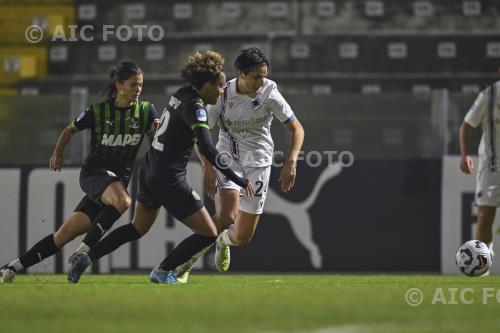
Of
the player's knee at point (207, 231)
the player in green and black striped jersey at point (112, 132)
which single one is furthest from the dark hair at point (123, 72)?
the player's knee at point (207, 231)

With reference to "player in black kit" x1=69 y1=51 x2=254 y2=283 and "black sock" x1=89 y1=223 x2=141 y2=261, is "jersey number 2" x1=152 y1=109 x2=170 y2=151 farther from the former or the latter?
"black sock" x1=89 y1=223 x2=141 y2=261

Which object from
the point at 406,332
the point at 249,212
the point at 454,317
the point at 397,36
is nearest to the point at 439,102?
the point at 249,212

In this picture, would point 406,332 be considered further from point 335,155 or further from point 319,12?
point 319,12

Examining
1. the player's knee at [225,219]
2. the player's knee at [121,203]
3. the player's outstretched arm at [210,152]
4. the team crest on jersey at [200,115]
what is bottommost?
the player's knee at [225,219]

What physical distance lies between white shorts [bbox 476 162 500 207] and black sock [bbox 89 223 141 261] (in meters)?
3.71

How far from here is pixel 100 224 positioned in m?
8.14

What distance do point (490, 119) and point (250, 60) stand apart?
9.24ft

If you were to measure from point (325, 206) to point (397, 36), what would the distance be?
219 inches

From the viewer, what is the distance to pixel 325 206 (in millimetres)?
11891

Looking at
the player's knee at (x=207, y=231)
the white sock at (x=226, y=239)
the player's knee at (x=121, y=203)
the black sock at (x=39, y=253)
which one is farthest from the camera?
the white sock at (x=226, y=239)

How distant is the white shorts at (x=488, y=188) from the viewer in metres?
10.2

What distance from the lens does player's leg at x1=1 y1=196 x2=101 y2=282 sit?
8383 mm

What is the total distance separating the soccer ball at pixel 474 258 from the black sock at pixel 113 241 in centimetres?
287

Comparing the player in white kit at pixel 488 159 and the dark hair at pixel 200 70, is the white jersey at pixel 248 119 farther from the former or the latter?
the player in white kit at pixel 488 159
